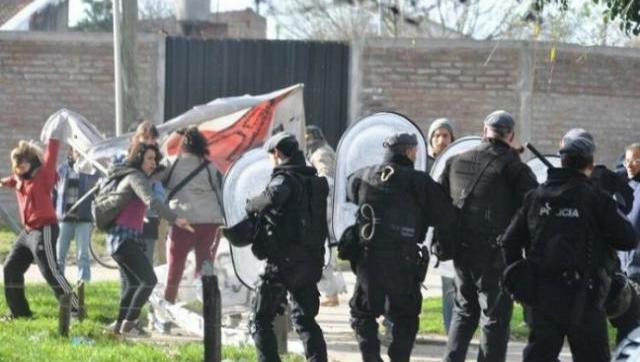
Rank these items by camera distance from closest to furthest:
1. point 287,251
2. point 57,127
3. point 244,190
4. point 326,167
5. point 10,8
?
point 287,251, point 244,190, point 326,167, point 57,127, point 10,8

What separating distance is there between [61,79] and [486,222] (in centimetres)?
1367

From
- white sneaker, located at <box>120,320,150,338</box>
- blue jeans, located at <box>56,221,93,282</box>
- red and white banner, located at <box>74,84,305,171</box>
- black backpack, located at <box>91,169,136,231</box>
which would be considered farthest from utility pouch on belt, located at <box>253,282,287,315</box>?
blue jeans, located at <box>56,221,93,282</box>

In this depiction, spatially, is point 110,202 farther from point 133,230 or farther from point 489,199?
point 489,199

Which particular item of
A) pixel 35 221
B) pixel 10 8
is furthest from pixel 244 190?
pixel 10 8

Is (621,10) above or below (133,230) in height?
above

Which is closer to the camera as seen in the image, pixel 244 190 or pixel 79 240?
pixel 244 190

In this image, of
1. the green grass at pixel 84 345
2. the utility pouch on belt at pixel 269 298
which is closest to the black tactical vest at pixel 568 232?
the utility pouch on belt at pixel 269 298

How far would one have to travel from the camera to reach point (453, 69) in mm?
22703

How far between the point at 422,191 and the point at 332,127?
41.8 ft

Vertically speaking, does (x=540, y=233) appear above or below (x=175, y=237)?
above

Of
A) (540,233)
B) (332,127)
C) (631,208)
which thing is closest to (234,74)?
(332,127)

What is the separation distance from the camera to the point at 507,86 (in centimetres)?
2284

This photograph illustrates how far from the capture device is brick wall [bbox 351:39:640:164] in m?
22.7

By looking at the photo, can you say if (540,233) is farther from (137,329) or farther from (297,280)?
(137,329)
